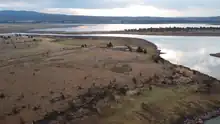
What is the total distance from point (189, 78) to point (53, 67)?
1315 cm

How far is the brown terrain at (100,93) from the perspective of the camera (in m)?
20.4

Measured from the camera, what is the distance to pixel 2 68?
104 feet

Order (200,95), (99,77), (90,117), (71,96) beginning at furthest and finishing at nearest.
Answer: (99,77) < (200,95) < (71,96) < (90,117)

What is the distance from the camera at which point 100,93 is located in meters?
24.1

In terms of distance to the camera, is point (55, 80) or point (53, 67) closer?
point (55, 80)

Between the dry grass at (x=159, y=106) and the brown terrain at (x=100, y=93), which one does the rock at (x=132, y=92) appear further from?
the dry grass at (x=159, y=106)

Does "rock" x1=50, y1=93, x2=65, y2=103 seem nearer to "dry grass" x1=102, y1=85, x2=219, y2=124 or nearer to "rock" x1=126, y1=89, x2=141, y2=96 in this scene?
"dry grass" x1=102, y1=85, x2=219, y2=124

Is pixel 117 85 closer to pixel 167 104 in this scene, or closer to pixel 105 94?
pixel 105 94

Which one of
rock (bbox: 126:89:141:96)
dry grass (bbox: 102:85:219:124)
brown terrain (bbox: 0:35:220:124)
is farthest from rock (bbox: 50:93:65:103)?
rock (bbox: 126:89:141:96)

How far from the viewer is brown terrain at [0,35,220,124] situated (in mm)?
20438

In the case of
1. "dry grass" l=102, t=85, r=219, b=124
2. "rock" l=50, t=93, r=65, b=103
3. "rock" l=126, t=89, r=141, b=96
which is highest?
"rock" l=50, t=93, r=65, b=103

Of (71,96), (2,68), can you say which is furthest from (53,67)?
(71,96)

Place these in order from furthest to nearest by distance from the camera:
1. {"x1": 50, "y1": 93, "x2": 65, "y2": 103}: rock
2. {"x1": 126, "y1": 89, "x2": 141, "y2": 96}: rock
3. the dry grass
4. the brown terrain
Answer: {"x1": 126, "y1": 89, "x2": 141, "y2": 96}: rock < {"x1": 50, "y1": 93, "x2": 65, "y2": 103}: rock < the dry grass < the brown terrain

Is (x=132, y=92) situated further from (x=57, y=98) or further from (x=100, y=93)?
(x=57, y=98)
